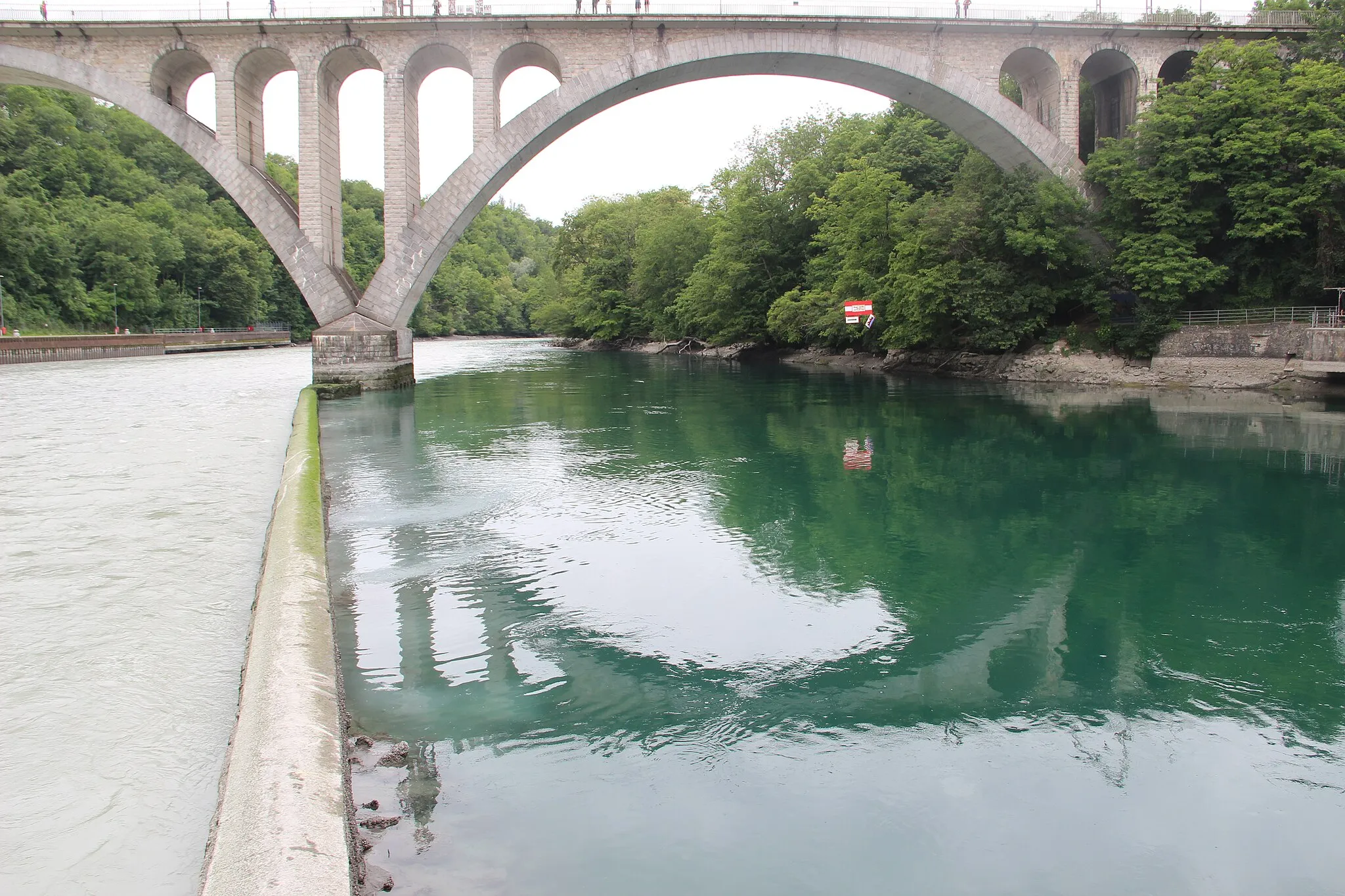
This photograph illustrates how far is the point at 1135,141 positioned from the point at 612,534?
83.8 feet

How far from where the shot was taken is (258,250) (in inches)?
3649

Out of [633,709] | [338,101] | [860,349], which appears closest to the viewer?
[633,709]

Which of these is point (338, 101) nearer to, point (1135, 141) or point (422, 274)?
point (422, 274)

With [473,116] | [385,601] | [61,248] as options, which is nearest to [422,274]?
[473,116]

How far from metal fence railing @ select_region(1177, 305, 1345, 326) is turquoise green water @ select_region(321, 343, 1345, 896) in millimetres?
13357

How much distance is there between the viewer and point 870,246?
3544cm

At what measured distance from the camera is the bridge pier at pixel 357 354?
2669 centimetres

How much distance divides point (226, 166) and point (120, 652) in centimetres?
2750

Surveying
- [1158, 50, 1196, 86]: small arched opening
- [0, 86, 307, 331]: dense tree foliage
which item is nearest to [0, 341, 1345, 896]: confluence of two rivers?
[1158, 50, 1196, 86]: small arched opening

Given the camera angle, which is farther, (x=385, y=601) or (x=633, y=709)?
(x=385, y=601)

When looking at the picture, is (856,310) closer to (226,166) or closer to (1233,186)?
(1233,186)

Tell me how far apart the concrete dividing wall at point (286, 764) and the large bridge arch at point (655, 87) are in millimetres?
24260

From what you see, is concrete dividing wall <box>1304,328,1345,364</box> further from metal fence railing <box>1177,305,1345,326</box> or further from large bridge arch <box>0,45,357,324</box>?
large bridge arch <box>0,45,357,324</box>

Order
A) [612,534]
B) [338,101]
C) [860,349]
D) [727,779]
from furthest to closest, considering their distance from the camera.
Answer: [860,349] < [338,101] < [612,534] < [727,779]
